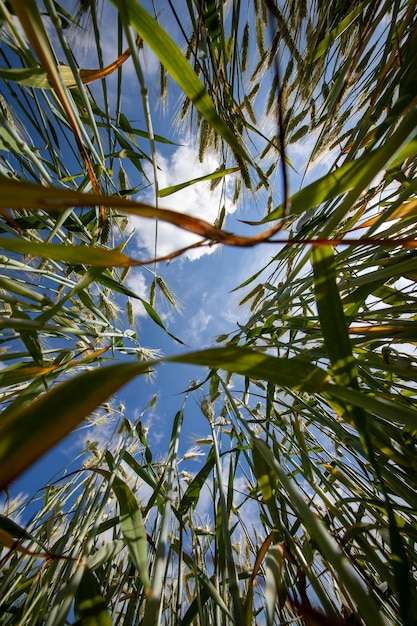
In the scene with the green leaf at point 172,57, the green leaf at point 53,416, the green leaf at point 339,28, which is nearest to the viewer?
the green leaf at point 53,416

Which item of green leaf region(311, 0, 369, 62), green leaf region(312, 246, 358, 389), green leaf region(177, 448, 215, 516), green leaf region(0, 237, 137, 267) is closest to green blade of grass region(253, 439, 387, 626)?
green leaf region(312, 246, 358, 389)

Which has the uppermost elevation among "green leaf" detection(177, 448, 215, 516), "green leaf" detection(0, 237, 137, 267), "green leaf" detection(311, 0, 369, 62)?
"green leaf" detection(311, 0, 369, 62)

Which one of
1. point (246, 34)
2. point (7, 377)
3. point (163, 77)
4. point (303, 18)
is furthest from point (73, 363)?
point (246, 34)

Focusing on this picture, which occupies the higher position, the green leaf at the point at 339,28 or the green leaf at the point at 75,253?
the green leaf at the point at 339,28

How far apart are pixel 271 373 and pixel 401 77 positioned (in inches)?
24.4

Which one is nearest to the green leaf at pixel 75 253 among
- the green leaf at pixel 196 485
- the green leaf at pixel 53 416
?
the green leaf at pixel 53 416

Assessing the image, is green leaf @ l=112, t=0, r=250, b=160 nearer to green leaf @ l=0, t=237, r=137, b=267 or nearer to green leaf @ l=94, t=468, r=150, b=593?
green leaf @ l=0, t=237, r=137, b=267

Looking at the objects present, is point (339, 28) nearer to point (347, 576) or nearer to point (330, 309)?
point (330, 309)

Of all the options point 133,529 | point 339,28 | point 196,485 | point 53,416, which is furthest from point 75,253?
point 339,28

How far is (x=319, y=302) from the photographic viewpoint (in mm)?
320

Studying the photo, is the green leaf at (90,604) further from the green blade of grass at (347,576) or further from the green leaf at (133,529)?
the green blade of grass at (347,576)

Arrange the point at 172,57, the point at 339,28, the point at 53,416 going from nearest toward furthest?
the point at 53,416, the point at 172,57, the point at 339,28

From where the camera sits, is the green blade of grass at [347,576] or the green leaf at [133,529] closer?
the green blade of grass at [347,576]

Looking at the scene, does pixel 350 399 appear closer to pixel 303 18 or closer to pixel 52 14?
pixel 52 14
